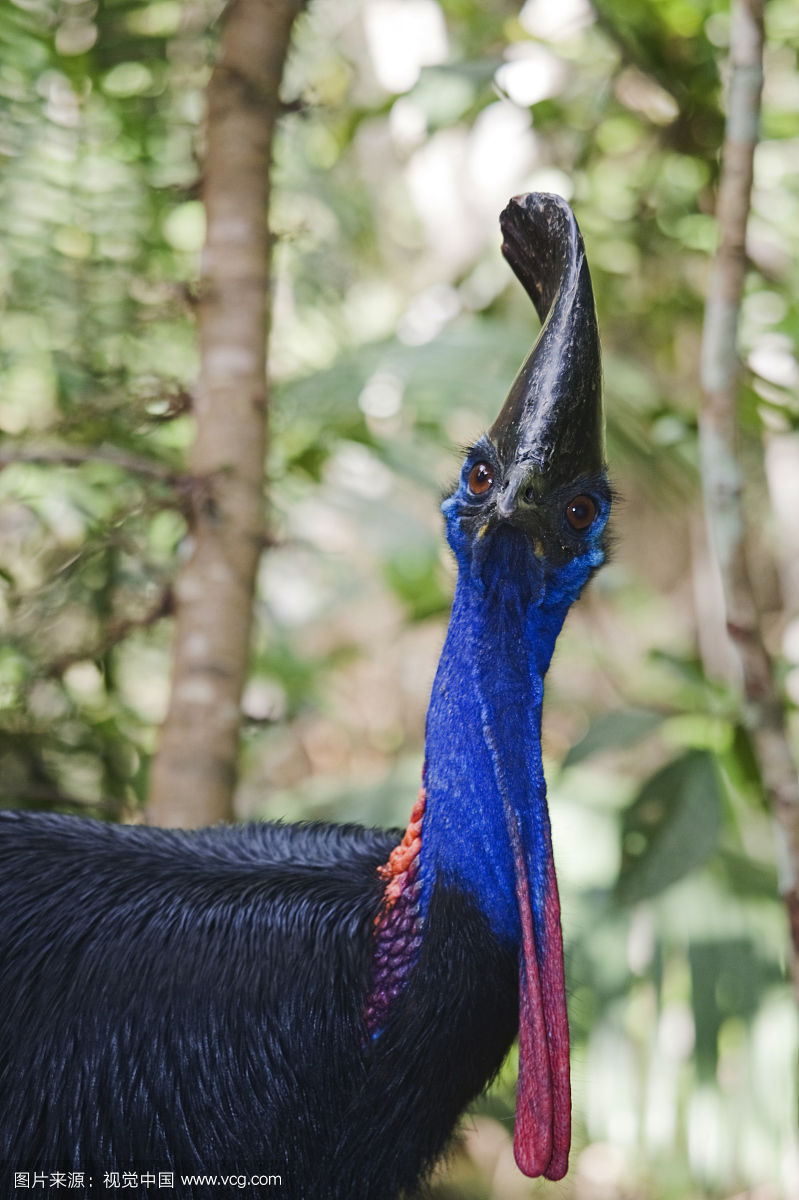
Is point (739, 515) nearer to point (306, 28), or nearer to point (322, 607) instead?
point (306, 28)

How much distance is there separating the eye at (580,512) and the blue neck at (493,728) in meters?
0.04

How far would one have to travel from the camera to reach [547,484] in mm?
1142

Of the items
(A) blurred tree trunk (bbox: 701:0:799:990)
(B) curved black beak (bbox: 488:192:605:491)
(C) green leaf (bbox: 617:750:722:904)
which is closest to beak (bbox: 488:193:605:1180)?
(B) curved black beak (bbox: 488:192:605:491)

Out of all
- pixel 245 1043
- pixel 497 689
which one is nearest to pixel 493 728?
pixel 497 689

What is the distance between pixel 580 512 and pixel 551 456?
3.3 inches

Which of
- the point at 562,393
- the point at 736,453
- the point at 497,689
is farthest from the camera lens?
the point at 736,453

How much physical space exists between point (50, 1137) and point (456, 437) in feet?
9.29

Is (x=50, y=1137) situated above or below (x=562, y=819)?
below

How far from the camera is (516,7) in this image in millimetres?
3416

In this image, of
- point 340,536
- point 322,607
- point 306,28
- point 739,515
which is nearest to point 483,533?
point 739,515

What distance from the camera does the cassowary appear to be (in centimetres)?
117

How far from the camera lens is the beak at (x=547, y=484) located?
1.13 m

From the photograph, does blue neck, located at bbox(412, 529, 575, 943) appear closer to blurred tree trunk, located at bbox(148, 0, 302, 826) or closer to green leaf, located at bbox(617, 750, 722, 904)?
blurred tree trunk, located at bbox(148, 0, 302, 826)

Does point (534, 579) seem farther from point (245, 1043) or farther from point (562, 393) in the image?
point (245, 1043)
